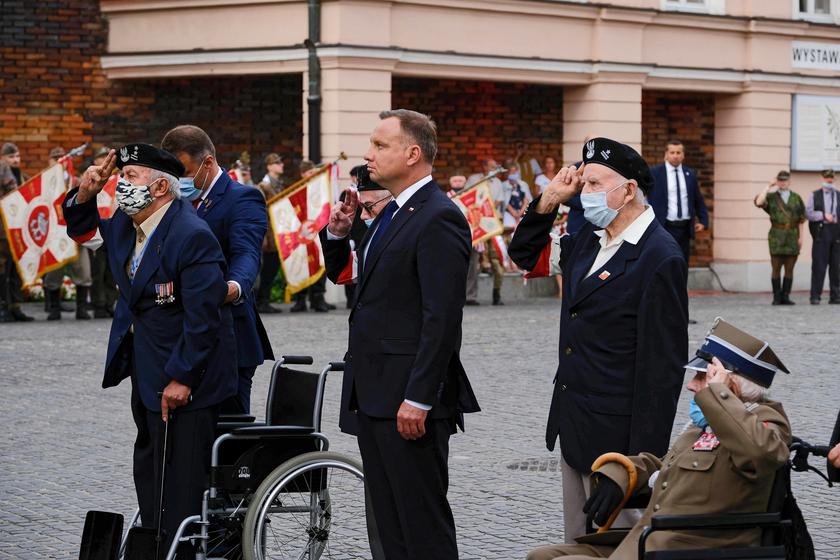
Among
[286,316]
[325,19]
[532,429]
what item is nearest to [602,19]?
[325,19]

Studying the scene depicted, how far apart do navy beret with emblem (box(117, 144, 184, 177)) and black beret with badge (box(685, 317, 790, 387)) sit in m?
2.46

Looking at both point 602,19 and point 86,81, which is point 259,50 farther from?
point 602,19

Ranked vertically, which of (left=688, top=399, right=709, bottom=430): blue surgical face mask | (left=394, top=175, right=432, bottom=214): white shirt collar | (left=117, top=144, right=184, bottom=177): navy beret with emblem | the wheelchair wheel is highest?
(left=117, top=144, right=184, bottom=177): navy beret with emblem

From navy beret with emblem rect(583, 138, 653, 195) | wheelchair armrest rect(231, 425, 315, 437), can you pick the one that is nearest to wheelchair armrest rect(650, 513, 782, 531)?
navy beret with emblem rect(583, 138, 653, 195)

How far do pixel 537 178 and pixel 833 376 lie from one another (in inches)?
455

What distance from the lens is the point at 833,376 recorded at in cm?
1372

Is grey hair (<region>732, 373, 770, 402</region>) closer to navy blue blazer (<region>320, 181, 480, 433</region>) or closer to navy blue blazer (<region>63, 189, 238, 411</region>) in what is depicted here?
navy blue blazer (<region>320, 181, 480, 433</region>)

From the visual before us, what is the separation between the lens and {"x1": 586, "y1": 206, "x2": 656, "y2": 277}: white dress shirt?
5715 millimetres

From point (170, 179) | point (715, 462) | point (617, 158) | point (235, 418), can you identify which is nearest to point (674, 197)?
point (235, 418)

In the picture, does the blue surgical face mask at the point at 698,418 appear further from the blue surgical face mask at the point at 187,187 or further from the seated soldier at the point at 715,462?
the blue surgical face mask at the point at 187,187

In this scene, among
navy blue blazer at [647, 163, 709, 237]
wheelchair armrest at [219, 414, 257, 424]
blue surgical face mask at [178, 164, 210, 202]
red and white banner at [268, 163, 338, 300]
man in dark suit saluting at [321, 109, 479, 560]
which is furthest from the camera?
red and white banner at [268, 163, 338, 300]

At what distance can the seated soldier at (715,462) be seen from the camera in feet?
16.3

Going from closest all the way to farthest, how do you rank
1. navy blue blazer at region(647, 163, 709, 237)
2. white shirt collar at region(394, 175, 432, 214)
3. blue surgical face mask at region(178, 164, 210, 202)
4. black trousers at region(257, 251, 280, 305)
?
white shirt collar at region(394, 175, 432, 214) < blue surgical face mask at region(178, 164, 210, 202) < navy blue blazer at region(647, 163, 709, 237) < black trousers at region(257, 251, 280, 305)

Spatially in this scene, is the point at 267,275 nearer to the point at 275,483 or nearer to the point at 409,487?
the point at 275,483
